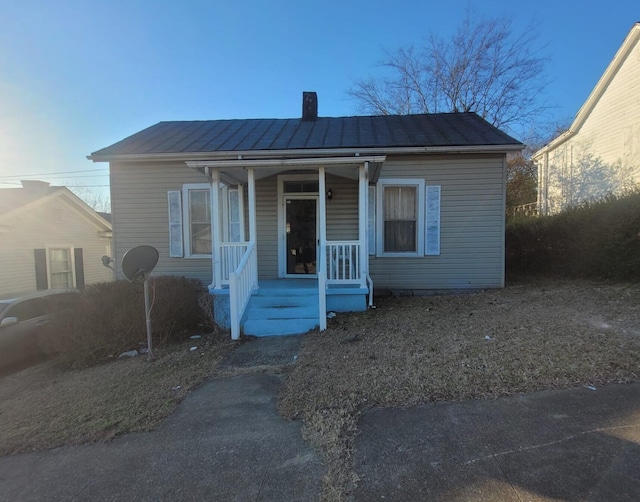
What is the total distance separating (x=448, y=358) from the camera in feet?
12.8

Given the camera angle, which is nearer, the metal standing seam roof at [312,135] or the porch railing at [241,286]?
the porch railing at [241,286]

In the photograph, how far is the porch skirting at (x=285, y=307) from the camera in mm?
5855

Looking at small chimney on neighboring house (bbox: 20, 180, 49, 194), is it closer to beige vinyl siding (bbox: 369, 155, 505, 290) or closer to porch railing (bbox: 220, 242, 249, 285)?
porch railing (bbox: 220, 242, 249, 285)

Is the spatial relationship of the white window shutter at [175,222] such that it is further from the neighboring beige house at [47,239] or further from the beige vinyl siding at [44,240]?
the neighboring beige house at [47,239]

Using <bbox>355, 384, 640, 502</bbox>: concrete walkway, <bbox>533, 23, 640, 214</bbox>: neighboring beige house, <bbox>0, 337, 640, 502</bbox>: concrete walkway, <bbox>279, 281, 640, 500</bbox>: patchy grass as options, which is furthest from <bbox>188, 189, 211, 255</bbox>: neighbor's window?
<bbox>533, 23, 640, 214</bbox>: neighboring beige house

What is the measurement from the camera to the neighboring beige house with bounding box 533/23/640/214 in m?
10.7

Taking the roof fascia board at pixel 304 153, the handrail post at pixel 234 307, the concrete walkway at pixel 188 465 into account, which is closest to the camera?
the concrete walkway at pixel 188 465

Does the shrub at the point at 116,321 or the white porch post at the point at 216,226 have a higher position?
the white porch post at the point at 216,226

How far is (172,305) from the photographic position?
635 centimetres

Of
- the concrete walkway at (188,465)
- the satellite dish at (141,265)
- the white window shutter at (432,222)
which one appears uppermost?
the white window shutter at (432,222)

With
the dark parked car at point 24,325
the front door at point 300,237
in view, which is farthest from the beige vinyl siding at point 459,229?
the dark parked car at point 24,325

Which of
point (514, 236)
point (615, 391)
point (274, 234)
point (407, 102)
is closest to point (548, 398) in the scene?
point (615, 391)

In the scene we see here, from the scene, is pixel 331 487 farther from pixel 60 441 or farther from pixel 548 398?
pixel 60 441

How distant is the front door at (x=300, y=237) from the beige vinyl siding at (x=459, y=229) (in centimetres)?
143
